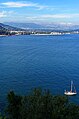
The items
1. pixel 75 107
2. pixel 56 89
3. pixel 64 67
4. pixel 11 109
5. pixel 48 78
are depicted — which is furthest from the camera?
pixel 64 67

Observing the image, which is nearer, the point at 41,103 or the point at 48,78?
the point at 41,103

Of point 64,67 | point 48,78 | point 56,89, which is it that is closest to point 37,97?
point 56,89

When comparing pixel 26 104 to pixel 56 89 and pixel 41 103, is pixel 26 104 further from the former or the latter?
pixel 56 89

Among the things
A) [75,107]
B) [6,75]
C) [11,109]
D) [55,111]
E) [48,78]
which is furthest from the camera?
[6,75]

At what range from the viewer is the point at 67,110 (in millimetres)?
19812

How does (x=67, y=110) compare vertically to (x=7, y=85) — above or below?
above

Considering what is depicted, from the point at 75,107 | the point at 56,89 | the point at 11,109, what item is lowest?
the point at 56,89

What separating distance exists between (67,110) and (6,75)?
134ft

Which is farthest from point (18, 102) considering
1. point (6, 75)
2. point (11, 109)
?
point (6, 75)

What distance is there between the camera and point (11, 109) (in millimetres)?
26344

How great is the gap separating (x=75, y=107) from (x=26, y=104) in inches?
121

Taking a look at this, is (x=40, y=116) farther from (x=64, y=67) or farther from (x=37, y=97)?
(x=64, y=67)

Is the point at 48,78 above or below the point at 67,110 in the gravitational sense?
below

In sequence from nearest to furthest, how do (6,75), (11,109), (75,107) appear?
(75,107), (11,109), (6,75)
